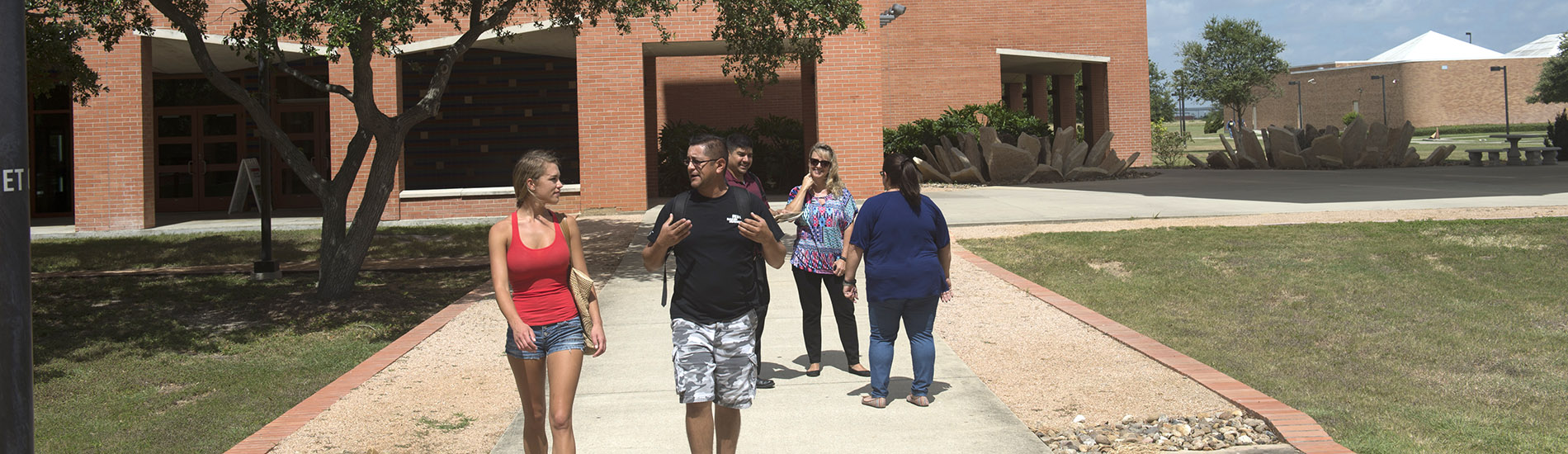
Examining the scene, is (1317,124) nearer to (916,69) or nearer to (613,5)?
(916,69)

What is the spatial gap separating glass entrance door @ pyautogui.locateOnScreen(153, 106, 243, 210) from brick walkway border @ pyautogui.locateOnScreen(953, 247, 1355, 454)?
61.7 ft

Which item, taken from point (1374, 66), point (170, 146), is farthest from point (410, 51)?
point (1374, 66)

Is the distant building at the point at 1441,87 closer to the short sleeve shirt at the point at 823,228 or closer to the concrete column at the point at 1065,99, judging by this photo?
the concrete column at the point at 1065,99

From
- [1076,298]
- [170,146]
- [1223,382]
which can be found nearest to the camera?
[1223,382]

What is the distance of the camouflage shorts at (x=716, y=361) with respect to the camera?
4.29 metres

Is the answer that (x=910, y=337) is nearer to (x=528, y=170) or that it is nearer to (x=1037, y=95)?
(x=528, y=170)

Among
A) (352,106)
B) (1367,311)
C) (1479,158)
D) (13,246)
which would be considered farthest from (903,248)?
(1479,158)

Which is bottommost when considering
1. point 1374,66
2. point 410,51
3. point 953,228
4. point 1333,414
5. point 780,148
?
point 1333,414

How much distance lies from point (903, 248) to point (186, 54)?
18661mm

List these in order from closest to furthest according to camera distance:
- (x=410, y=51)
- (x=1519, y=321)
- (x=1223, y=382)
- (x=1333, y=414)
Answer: (x=1333, y=414)
(x=1223, y=382)
(x=1519, y=321)
(x=410, y=51)

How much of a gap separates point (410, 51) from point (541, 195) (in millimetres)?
16480

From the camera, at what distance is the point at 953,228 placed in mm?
14766

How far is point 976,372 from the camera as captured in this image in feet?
22.5

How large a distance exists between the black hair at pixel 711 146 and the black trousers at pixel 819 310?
2.18 m
